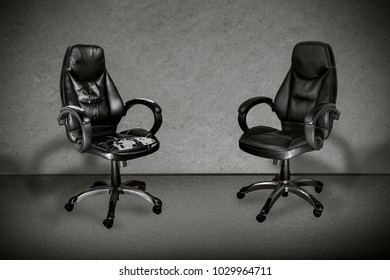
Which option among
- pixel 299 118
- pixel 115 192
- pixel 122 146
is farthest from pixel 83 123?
pixel 299 118

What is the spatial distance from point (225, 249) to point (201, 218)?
500 mm

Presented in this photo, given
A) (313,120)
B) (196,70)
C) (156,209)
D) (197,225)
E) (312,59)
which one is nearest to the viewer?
(313,120)

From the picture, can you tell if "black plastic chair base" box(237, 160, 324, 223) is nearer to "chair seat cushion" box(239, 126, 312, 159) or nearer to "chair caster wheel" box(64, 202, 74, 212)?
"chair seat cushion" box(239, 126, 312, 159)

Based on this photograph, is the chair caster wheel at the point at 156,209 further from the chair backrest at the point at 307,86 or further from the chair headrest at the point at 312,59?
the chair headrest at the point at 312,59

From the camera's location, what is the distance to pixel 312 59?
284 cm

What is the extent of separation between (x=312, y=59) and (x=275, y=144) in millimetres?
770

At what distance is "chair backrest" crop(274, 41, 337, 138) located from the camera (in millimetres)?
2699

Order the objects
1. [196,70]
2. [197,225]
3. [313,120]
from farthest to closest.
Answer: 1. [196,70]
2. [197,225]
3. [313,120]

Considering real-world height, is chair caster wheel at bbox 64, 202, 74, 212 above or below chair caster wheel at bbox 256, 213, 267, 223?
above

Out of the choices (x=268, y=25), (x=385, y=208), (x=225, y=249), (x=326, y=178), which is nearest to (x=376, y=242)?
(x=385, y=208)

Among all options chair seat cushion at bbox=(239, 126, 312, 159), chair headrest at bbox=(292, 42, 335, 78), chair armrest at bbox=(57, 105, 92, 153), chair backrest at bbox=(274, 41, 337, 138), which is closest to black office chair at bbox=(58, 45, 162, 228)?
chair armrest at bbox=(57, 105, 92, 153)

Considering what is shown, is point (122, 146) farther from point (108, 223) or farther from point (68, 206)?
point (68, 206)

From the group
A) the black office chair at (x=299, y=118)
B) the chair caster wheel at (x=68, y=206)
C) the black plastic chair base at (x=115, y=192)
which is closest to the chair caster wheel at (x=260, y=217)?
the black office chair at (x=299, y=118)
